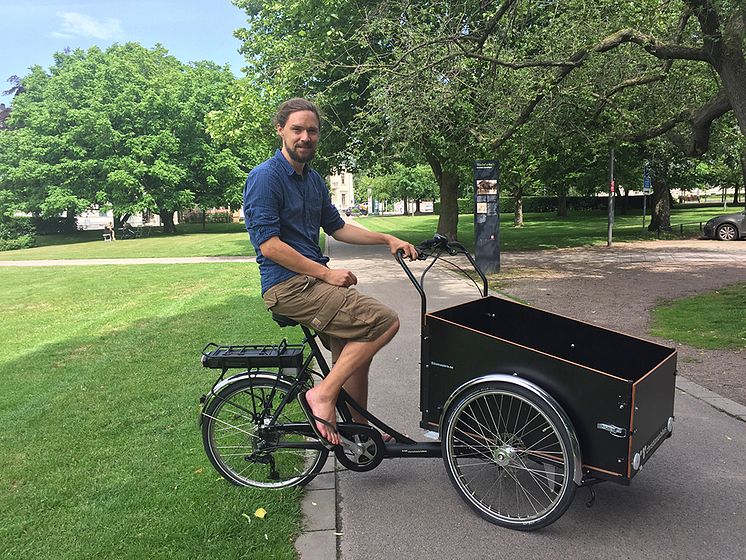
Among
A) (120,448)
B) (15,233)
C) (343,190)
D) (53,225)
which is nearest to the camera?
(120,448)

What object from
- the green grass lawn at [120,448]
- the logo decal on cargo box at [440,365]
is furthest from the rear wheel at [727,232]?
the logo decal on cargo box at [440,365]

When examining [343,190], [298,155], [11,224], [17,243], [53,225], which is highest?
[343,190]

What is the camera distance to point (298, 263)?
2.74m

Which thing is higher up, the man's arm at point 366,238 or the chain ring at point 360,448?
the man's arm at point 366,238

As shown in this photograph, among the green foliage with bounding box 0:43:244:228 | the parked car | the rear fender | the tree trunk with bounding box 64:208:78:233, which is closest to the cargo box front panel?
the rear fender

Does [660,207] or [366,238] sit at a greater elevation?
[366,238]

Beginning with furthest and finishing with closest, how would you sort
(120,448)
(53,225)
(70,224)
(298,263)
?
(70,224) → (53,225) → (120,448) → (298,263)

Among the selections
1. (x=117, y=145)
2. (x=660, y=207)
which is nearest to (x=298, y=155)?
(x=660, y=207)

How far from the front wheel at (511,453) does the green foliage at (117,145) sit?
33.9m

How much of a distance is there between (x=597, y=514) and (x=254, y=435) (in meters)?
1.87

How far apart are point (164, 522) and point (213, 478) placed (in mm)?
485

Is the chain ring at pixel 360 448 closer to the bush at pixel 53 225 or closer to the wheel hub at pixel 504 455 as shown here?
the wheel hub at pixel 504 455

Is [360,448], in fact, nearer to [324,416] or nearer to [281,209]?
[324,416]

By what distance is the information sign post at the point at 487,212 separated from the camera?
1207cm
